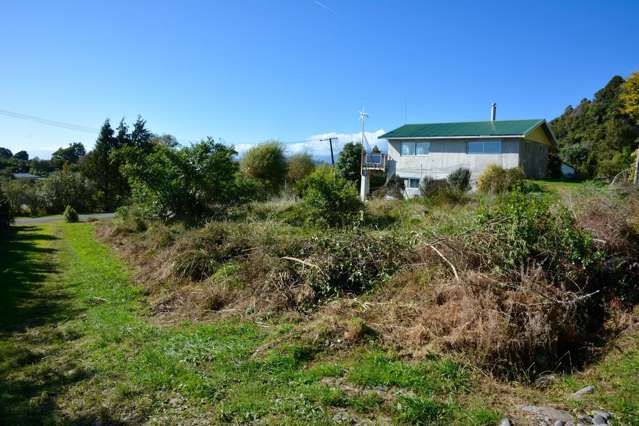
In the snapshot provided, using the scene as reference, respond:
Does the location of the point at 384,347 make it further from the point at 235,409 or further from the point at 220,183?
the point at 220,183

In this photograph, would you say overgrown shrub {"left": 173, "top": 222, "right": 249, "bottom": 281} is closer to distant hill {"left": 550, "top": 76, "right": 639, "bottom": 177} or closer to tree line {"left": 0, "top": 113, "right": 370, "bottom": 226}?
tree line {"left": 0, "top": 113, "right": 370, "bottom": 226}

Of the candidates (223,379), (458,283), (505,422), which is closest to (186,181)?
(223,379)

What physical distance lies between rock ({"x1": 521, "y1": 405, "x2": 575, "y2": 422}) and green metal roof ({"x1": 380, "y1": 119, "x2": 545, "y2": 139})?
79.9 feet

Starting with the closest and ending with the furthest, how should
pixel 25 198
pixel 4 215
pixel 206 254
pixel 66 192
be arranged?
pixel 206 254 → pixel 4 215 → pixel 25 198 → pixel 66 192

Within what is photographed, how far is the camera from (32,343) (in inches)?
209

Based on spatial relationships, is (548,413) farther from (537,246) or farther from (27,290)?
(27,290)

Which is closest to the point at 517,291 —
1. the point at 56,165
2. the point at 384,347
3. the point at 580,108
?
the point at 384,347

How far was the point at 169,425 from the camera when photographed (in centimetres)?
332

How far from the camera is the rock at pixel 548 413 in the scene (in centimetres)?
327

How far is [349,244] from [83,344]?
4.19m

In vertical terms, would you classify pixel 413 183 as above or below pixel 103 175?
below

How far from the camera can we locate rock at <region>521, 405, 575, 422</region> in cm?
327

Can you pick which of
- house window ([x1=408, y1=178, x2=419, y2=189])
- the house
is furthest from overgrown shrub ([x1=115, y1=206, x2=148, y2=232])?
house window ([x1=408, y1=178, x2=419, y2=189])

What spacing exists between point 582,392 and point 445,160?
2521 cm
